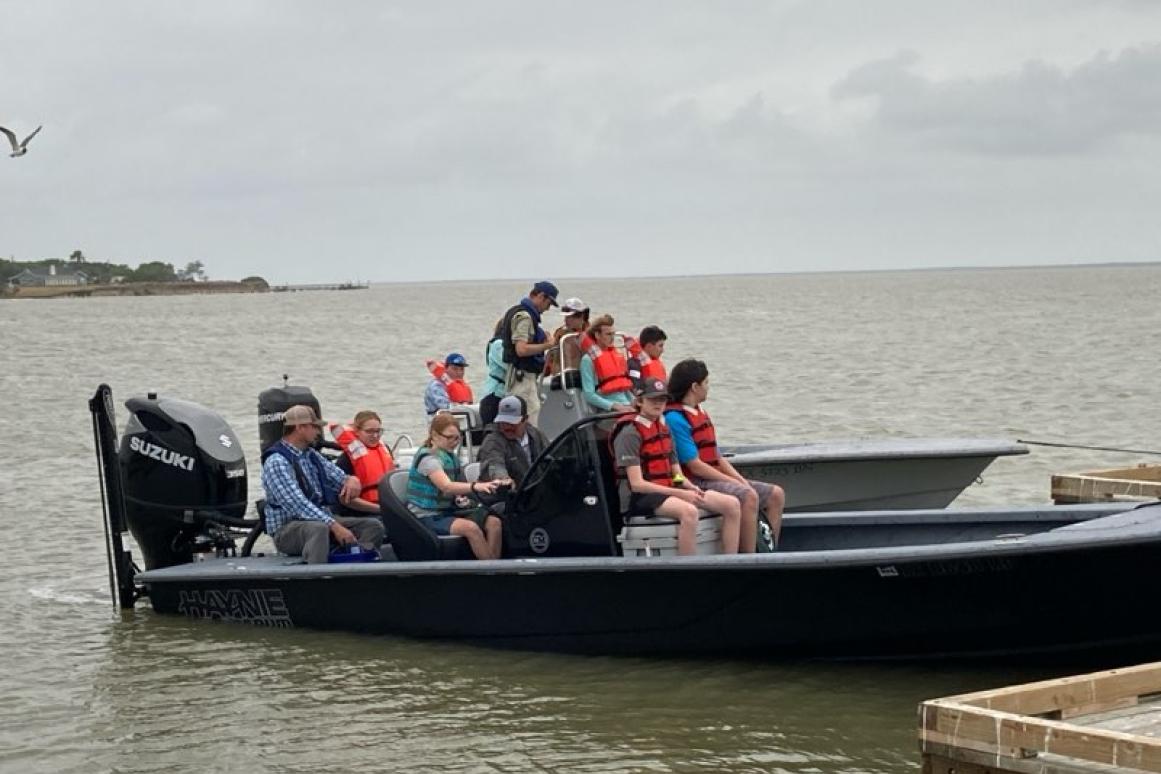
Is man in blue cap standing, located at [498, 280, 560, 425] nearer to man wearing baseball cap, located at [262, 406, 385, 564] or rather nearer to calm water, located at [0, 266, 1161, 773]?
man wearing baseball cap, located at [262, 406, 385, 564]

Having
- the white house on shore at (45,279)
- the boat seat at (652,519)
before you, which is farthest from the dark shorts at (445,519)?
the white house on shore at (45,279)

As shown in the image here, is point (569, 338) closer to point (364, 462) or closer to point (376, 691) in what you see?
point (364, 462)

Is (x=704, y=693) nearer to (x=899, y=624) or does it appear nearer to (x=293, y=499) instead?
(x=899, y=624)

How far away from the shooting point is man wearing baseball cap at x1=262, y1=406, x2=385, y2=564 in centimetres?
1115

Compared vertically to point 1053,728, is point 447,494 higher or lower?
higher

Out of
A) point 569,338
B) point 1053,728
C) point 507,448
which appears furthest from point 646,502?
point 1053,728

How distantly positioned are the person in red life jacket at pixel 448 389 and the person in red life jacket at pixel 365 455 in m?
2.34

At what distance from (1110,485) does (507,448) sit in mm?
4967

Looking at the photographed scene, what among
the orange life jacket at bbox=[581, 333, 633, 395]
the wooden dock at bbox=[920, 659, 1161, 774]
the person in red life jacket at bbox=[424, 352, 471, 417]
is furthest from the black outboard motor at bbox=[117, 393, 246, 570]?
the wooden dock at bbox=[920, 659, 1161, 774]

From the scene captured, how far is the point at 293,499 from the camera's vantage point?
441 inches

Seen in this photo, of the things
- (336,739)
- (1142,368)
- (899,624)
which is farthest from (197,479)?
(1142,368)

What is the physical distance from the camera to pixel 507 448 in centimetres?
1067

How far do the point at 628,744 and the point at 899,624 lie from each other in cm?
171

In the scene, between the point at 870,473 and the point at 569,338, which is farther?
the point at 870,473
